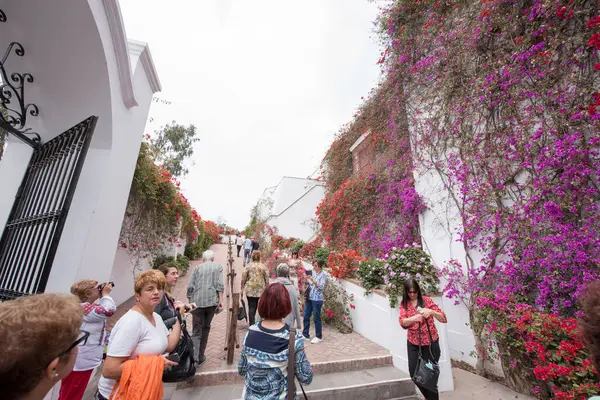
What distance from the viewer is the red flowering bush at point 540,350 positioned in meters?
2.84

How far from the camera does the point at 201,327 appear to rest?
4.13 metres

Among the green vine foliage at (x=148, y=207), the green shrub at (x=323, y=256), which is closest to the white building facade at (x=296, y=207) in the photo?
the green shrub at (x=323, y=256)

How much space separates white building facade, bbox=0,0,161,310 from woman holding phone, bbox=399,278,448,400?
3984 mm

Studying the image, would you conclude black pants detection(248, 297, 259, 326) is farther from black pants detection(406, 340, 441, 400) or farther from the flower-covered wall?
the flower-covered wall

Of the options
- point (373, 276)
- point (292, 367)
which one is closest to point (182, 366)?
point (292, 367)

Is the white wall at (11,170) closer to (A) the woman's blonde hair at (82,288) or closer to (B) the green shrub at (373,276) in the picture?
(A) the woman's blonde hair at (82,288)

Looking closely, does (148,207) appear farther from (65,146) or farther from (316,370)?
(316,370)

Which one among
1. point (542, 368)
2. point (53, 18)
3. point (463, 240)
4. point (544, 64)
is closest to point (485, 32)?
point (544, 64)

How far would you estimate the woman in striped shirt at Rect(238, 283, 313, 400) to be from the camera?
1.85 meters

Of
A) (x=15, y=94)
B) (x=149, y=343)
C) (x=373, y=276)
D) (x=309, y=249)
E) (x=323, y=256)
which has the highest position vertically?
(x=15, y=94)

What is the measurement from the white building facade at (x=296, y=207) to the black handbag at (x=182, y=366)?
12047 mm

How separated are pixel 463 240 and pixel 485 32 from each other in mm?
4412

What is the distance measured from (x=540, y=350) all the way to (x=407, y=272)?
6.04 ft

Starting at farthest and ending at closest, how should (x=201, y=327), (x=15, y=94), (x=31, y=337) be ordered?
(x=201, y=327)
(x=15, y=94)
(x=31, y=337)
